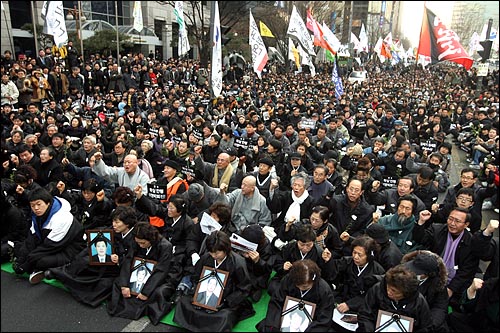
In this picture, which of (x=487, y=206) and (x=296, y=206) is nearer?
(x=296, y=206)

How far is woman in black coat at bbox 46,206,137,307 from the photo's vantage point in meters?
4.96

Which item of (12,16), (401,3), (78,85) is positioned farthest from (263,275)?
(401,3)

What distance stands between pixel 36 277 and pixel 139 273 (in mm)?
1379

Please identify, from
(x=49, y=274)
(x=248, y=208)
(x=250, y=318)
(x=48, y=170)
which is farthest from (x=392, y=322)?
(x=48, y=170)

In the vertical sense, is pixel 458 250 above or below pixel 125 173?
below

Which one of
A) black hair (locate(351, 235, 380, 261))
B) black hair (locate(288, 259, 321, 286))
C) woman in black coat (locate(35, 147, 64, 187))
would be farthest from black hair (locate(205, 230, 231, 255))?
woman in black coat (locate(35, 147, 64, 187))

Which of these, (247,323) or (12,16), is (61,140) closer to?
(247,323)

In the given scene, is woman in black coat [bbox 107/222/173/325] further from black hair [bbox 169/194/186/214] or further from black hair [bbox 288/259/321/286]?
black hair [bbox 288/259/321/286]

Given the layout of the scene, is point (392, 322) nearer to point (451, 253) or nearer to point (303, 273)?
point (303, 273)

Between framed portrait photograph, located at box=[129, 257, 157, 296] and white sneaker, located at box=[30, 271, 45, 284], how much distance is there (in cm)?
124

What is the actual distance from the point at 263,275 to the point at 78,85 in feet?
42.2

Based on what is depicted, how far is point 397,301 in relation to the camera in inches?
158

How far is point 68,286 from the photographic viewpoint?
5.03 meters

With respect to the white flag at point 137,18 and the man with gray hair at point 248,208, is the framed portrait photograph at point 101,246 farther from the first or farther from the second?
the white flag at point 137,18
